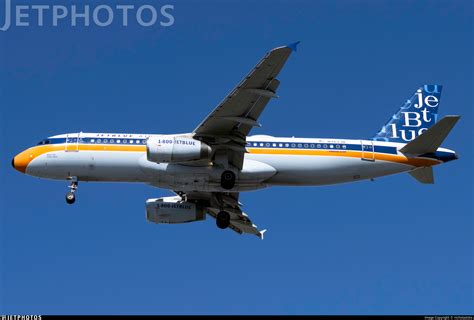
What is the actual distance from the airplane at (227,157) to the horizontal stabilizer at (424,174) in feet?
0.21

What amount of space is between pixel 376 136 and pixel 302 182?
7.10 metres

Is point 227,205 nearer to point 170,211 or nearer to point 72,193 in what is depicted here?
point 170,211

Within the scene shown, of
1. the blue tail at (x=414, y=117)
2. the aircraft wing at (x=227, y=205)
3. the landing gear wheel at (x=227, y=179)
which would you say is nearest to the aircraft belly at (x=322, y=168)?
the landing gear wheel at (x=227, y=179)

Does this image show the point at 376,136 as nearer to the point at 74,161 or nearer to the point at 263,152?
the point at 263,152

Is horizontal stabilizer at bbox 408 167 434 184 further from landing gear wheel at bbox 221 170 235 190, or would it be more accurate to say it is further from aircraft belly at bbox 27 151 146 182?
aircraft belly at bbox 27 151 146 182

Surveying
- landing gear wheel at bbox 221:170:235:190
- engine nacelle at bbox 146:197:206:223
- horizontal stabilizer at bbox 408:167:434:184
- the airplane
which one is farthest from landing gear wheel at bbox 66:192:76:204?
horizontal stabilizer at bbox 408:167:434:184

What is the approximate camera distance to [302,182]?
61.6 meters

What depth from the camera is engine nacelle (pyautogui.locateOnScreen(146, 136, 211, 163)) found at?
58.3 m

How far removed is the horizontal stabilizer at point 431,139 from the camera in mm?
59031

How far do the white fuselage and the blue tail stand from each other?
310 cm

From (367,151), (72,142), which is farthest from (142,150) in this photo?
(367,151)

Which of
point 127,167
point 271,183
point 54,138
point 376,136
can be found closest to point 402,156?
point 376,136

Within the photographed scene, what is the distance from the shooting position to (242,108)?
57594 millimetres

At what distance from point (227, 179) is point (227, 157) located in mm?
1362
